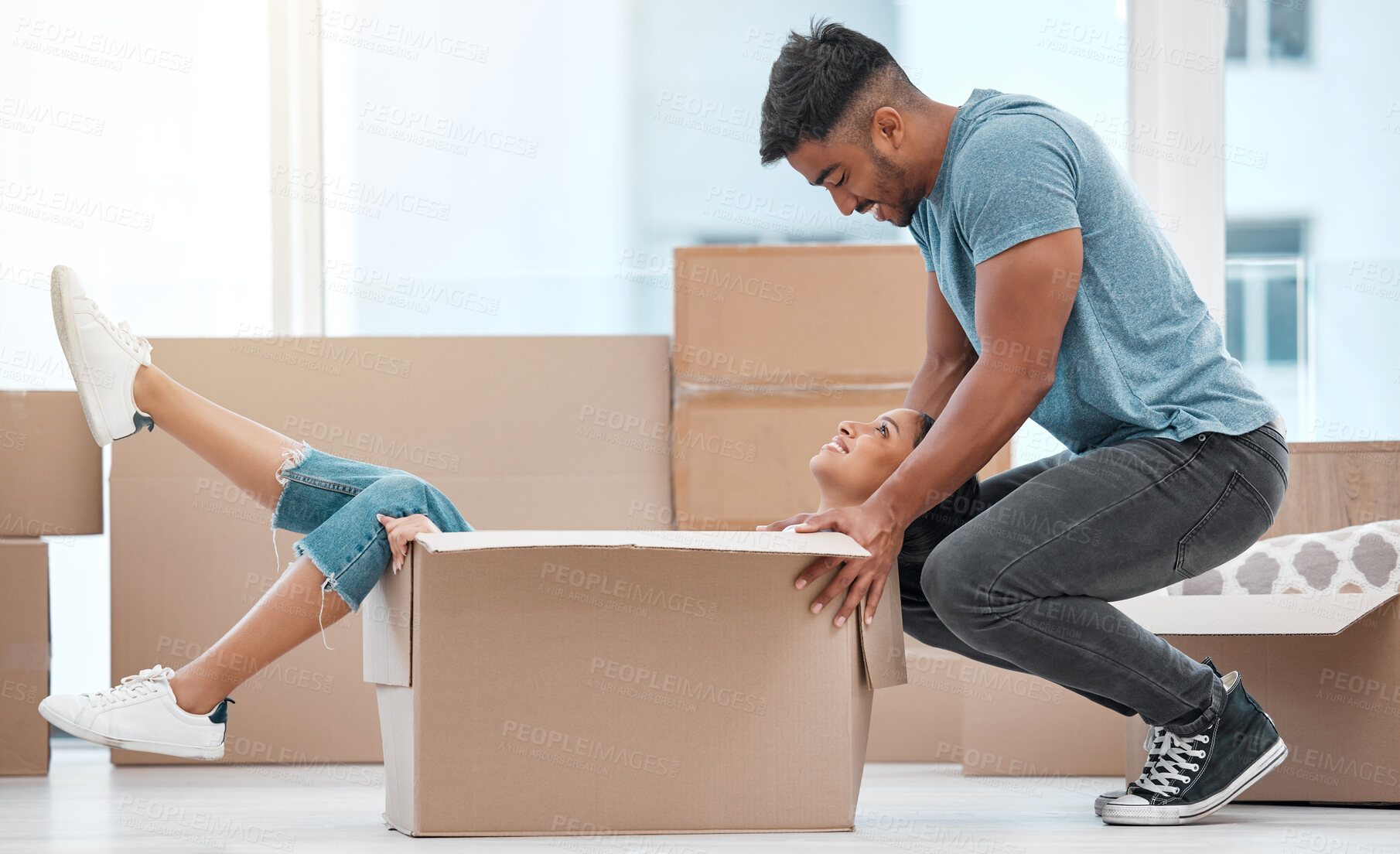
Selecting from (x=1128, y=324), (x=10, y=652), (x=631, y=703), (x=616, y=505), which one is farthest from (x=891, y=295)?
(x=10, y=652)

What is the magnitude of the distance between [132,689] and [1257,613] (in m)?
1.23

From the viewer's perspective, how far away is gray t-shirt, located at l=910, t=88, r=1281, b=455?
46.9 inches

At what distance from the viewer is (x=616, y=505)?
1939mm

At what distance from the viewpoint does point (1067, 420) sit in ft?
4.29

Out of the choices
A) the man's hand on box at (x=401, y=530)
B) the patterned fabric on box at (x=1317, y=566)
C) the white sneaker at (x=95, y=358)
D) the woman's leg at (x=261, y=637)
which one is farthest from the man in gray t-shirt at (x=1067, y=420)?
the white sneaker at (x=95, y=358)

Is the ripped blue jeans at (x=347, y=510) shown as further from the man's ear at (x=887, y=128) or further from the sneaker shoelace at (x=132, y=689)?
the man's ear at (x=887, y=128)

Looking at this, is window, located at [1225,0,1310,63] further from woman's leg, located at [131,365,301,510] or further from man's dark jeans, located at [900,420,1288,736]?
woman's leg, located at [131,365,301,510]

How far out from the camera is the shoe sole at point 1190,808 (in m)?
1.21

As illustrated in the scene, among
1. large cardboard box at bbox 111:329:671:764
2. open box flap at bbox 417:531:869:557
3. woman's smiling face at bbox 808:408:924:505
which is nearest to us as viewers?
open box flap at bbox 417:531:869:557

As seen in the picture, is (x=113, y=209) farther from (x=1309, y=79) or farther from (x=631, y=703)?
(x=1309, y=79)

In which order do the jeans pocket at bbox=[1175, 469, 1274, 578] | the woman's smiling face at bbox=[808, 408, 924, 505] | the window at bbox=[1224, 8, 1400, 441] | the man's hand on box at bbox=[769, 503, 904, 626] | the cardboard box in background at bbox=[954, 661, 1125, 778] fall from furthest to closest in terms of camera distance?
the window at bbox=[1224, 8, 1400, 441] < the cardboard box in background at bbox=[954, 661, 1125, 778] < the woman's smiling face at bbox=[808, 408, 924, 505] < the jeans pocket at bbox=[1175, 469, 1274, 578] < the man's hand on box at bbox=[769, 503, 904, 626]

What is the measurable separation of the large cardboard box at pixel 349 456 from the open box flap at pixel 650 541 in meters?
0.86

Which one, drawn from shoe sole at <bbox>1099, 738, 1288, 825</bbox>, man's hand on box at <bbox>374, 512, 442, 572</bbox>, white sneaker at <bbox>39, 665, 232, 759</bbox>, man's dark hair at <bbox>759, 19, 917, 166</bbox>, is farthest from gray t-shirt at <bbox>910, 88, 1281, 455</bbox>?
white sneaker at <bbox>39, 665, 232, 759</bbox>

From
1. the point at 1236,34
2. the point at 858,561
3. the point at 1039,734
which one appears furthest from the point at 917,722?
the point at 1236,34
